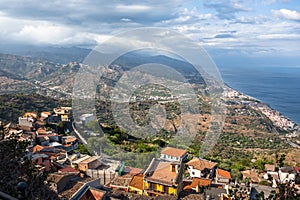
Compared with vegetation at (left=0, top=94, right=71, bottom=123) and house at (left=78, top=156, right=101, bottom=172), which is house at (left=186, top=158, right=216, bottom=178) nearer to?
house at (left=78, top=156, right=101, bottom=172)

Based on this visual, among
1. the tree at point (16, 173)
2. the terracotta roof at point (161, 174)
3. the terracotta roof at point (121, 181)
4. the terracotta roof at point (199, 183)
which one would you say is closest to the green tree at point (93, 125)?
the terracotta roof at point (121, 181)

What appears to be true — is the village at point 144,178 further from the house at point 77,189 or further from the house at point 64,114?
the house at point 64,114

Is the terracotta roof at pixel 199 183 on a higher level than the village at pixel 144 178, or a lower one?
lower

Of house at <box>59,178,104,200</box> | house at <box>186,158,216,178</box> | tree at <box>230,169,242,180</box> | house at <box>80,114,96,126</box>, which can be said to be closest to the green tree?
house at <box>80,114,96,126</box>

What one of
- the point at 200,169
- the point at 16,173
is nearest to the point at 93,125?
the point at 200,169

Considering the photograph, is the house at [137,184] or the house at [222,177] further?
the house at [222,177]

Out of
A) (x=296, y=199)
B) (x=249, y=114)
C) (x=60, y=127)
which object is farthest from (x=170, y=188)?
(x=249, y=114)

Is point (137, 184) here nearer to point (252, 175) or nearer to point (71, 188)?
point (71, 188)

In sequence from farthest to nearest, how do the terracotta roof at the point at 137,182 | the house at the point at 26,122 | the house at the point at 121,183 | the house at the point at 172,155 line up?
the house at the point at 26,122 < the house at the point at 172,155 < the house at the point at 121,183 < the terracotta roof at the point at 137,182
